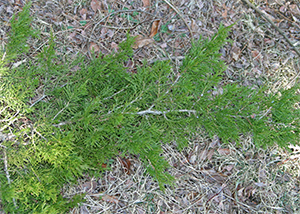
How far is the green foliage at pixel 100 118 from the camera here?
170 cm

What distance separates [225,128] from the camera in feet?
6.40

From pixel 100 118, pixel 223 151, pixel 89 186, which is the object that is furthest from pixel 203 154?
pixel 100 118

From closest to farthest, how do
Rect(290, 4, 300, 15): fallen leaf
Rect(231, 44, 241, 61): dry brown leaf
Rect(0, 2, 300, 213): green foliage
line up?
1. Rect(0, 2, 300, 213): green foliage
2. Rect(231, 44, 241, 61): dry brown leaf
3. Rect(290, 4, 300, 15): fallen leaf

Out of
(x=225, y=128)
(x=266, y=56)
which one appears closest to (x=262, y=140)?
(x=225, y=128)

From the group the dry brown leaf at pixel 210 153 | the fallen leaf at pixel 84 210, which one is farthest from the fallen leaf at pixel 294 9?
the fallen leaf at pixel 84 210

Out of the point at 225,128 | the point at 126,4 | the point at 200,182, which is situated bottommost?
the point at 200,182

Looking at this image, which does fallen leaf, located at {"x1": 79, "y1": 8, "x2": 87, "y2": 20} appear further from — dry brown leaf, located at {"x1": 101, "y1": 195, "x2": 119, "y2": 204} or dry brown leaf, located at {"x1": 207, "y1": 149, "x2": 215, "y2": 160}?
dry brown leaf, located at {"x1": 207, "y1": 149, "x2": 215, "y2": 160}

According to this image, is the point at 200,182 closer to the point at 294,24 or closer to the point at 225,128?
the point at 225,128

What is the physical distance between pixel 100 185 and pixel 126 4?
192cm

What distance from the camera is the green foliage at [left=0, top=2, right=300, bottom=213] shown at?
Result: 1.70 meters

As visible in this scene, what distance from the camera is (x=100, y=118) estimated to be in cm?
173

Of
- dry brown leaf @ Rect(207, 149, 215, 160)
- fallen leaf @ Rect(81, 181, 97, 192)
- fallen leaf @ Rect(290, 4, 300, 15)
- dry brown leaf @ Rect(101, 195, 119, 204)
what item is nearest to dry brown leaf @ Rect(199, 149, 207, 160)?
dry brown leaf @ Rect(207, 149, 215, 160)

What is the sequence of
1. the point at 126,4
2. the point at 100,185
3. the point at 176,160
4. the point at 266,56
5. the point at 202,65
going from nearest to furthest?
1. the point at 202,65
2. the point at 100,185
3. the point at 176,160
4. the point at 126,4
5. the point at 266,56

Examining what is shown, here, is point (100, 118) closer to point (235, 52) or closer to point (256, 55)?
point (235, 52)
